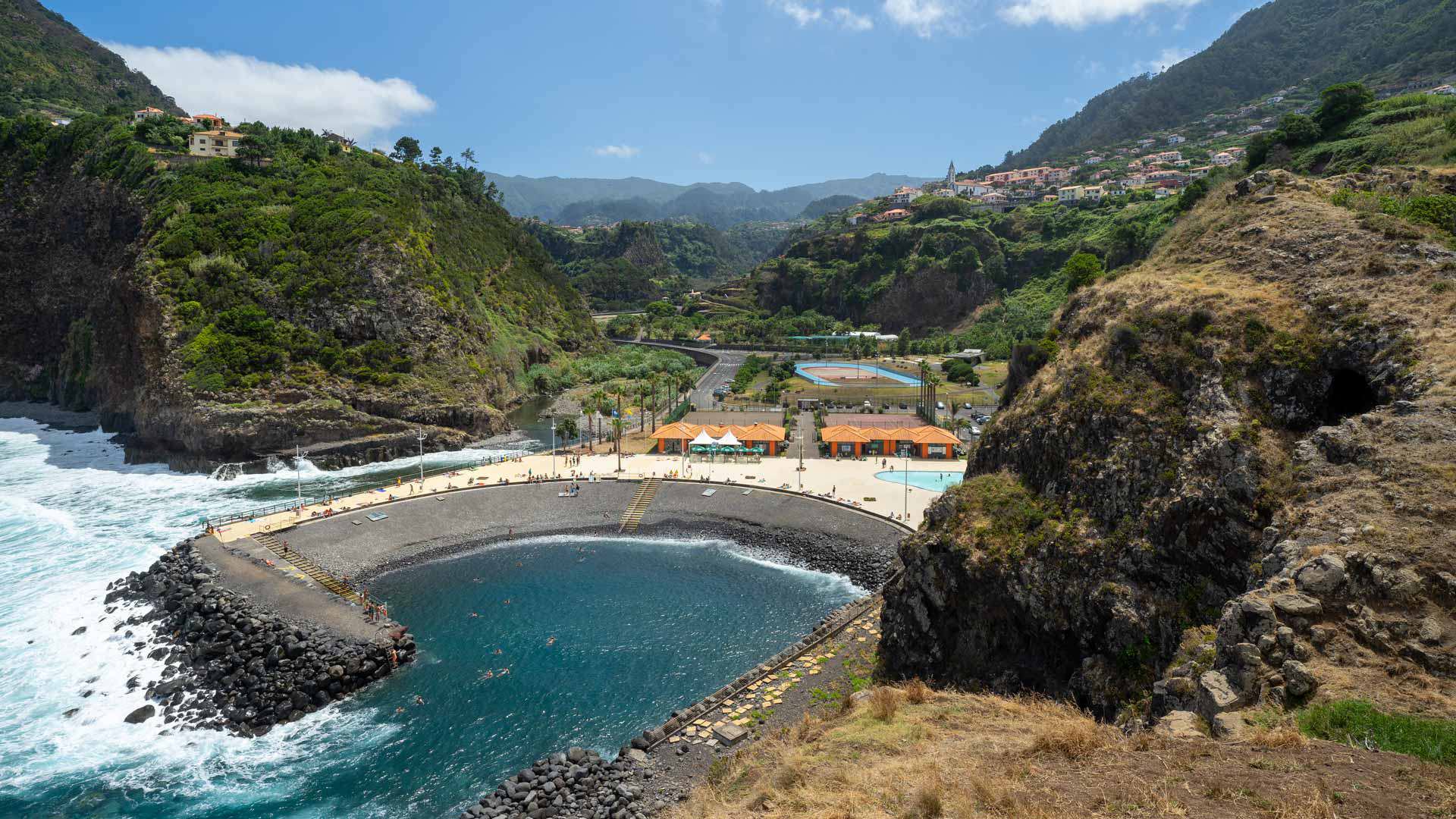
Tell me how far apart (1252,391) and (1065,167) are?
19740cm

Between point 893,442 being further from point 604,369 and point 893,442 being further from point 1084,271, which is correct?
point 604,369

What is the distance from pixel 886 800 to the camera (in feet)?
41.1

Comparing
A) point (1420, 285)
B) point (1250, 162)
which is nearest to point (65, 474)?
point (1420, 285)

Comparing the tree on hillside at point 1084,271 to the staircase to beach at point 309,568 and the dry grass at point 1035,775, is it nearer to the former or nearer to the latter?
the dry grass at point 1035,775

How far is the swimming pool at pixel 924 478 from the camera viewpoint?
49094mm

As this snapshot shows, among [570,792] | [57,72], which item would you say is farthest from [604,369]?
[57,72]

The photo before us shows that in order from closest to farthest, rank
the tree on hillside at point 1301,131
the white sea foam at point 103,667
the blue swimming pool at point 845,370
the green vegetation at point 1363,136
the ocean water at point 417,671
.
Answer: the ocean water at point 417,671, the white sea foam at point 103,667, the green vegetation at point 1363,136, the tree on hillside at point 1301,131, the blue swimming pool at point 845,370

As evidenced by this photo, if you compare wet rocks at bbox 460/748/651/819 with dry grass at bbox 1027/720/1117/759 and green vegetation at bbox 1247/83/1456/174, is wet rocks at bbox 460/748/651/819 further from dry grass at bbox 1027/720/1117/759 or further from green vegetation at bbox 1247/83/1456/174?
green vegetation at bbox 1247/83/1456/174

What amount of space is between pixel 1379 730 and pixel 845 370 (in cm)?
8753

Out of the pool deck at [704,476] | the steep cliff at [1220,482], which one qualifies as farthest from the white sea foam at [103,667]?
the steep cliff at [1220,482]

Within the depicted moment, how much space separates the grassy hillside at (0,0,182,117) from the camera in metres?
110

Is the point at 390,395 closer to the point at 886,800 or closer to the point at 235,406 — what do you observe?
the point at 235,406

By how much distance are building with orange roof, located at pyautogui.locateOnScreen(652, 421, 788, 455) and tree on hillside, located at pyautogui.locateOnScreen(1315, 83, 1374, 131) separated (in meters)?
41.3

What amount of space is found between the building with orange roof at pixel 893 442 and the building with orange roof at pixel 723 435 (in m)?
4.04
